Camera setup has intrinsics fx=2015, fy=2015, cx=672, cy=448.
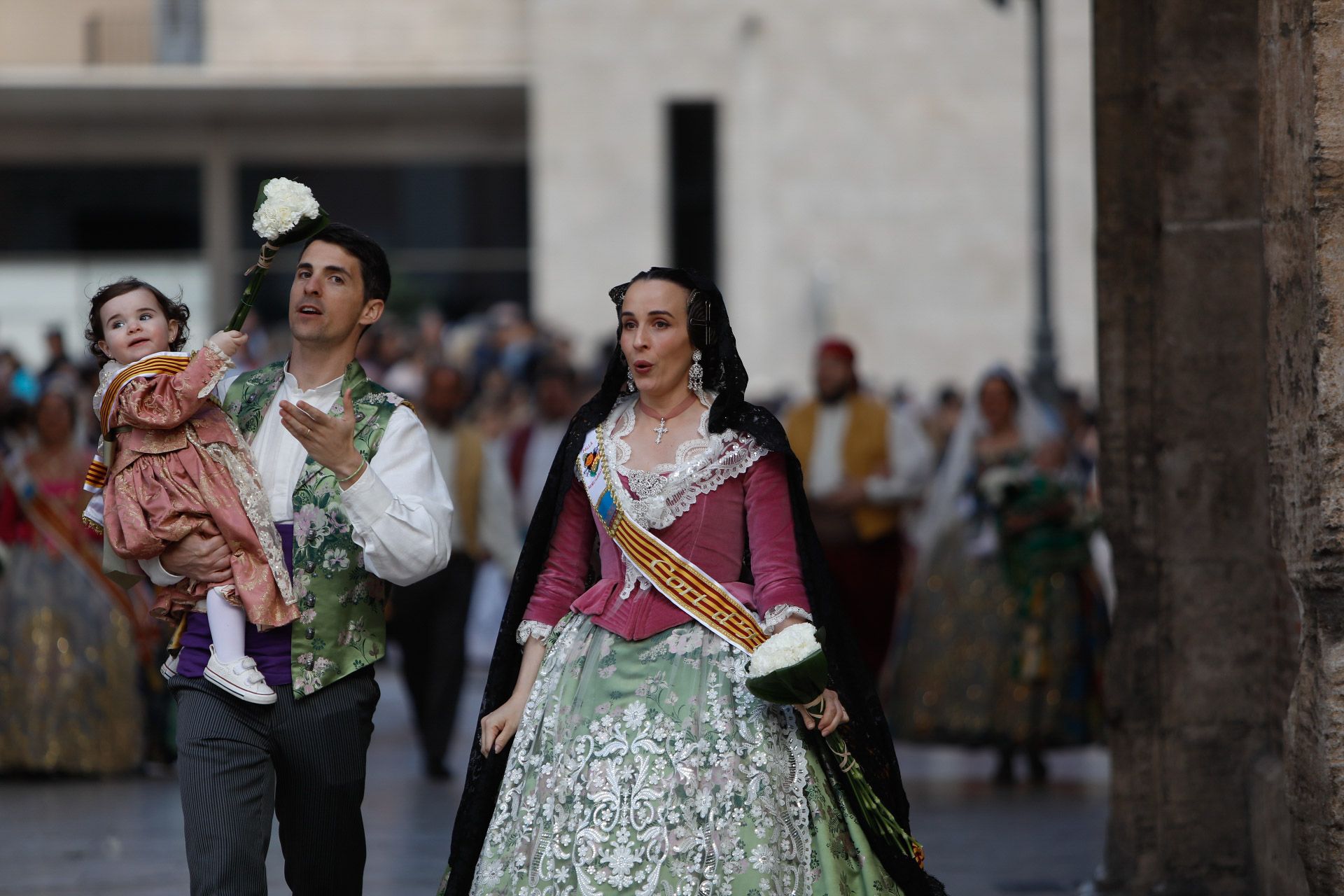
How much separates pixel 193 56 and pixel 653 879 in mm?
25882

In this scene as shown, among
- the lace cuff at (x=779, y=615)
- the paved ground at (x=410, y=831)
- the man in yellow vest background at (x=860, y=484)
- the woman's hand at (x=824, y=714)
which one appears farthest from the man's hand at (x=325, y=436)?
the man in yellow vest background at (x=860, y=484)

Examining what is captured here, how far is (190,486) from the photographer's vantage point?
4.72m

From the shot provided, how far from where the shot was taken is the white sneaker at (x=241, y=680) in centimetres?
467

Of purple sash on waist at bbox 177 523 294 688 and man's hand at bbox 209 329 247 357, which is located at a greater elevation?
man's hand at bbox 209 329 247 357

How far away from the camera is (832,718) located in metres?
4.72

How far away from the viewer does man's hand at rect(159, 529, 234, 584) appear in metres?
4.72

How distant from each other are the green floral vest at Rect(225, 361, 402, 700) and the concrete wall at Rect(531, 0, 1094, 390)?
71.8 ft

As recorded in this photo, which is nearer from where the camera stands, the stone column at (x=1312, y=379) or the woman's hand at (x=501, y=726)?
the stone column at (x=1312, y=379)

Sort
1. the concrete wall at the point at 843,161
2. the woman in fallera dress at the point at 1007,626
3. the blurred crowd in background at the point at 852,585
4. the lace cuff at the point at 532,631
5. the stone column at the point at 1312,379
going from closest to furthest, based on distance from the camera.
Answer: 1. the stone column at the point at 1312,379
2. the lace cuff at the point at 532,631
3. the woman in fallera dress at the point at 1007,626
4. the blurred crowd in background at the point at 852,585
5. the concrete wall at the point at 843,161

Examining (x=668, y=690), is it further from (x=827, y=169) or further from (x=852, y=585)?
(x=827, y=169)

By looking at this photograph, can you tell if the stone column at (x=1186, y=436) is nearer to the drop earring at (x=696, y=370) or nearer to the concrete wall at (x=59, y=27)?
the drop earring at (x=696, y=370)

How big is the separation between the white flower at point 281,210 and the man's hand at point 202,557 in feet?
2.40

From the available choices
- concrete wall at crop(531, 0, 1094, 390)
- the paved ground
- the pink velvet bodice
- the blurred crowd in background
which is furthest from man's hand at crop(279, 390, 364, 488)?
concrete wall at crop(531, 0, 1094, 390)

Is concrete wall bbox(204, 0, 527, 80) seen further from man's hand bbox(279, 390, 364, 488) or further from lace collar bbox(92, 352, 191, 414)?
man's hand bbox(279, 390, 364, 488)
